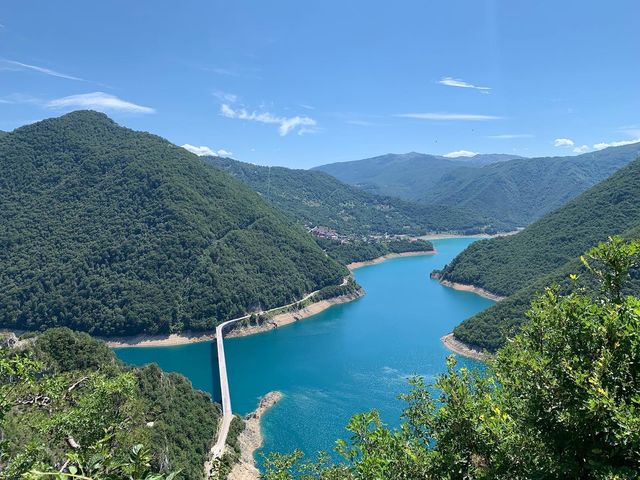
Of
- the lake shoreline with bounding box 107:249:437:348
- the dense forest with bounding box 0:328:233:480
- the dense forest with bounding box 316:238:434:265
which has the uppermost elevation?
the dense forest with bounding box 0:328:233:480

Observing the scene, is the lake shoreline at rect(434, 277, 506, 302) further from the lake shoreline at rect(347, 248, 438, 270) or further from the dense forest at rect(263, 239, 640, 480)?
the dense forest at rect(263, 239, 640, 480)

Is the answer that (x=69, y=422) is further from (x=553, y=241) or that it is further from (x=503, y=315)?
(x=553, y=241)

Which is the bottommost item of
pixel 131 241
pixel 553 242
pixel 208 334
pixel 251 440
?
pixel 251 440

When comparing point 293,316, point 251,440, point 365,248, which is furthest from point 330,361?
point 365,248

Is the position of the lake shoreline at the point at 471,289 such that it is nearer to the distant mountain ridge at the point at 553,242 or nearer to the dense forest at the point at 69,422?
the distant mountain ridge at the point at 553,242

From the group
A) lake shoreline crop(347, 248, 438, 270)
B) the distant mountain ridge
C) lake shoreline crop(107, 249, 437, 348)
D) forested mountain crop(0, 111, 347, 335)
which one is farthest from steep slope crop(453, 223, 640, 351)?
lake shoreline crop(347, 248, 438, 270)

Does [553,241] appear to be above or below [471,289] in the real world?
above

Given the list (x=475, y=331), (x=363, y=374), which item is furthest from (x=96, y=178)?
(x=475, y=331)
